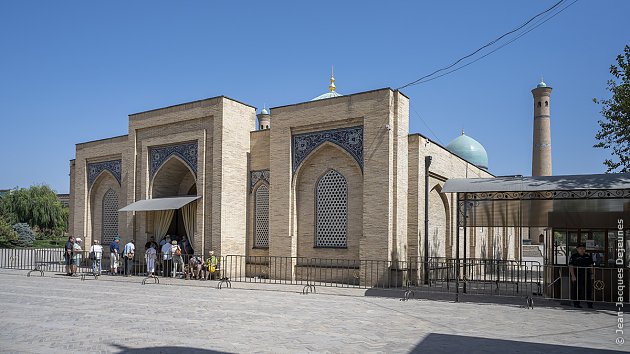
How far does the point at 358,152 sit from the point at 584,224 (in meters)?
6.66

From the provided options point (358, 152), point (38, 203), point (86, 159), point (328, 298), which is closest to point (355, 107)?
point (358, 152)

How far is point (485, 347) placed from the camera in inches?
297

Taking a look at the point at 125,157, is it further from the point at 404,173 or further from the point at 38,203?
the point at 38,203

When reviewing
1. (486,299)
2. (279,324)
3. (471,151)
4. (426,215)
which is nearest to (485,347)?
(279,324)

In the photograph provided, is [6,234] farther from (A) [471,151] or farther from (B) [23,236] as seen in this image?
(A) [471,151]

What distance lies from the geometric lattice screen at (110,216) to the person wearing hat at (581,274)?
18.5 metres

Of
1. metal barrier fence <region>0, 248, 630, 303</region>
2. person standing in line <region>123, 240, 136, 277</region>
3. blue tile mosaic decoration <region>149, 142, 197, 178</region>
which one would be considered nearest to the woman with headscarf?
metal barrier fence <region>0, 248, 630, 303</region>

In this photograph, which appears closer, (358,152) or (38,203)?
(358,152)

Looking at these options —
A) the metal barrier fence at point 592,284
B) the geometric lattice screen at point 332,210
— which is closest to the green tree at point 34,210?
the geometric lattice screen at point 332,210

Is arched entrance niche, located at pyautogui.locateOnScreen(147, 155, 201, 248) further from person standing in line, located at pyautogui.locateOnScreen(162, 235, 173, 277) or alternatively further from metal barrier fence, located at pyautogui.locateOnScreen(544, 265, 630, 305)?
metal barrier fence, located at pyautogui.locateOnScreen(544, 265, 630, 305)

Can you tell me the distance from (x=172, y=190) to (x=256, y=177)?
4630 millimetres

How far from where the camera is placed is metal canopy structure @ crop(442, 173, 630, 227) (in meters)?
12.1

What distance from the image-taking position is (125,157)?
901 inches

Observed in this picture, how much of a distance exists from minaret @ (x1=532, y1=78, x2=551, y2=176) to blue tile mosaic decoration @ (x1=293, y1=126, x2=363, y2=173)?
84.8 ft
